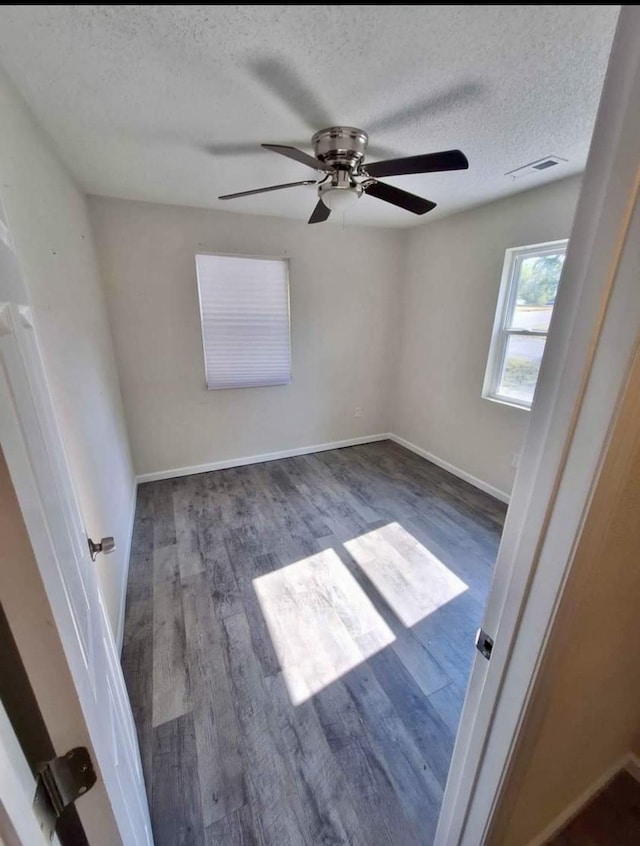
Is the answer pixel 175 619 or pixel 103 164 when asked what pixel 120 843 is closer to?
pixel 175 619

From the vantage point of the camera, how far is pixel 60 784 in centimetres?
58

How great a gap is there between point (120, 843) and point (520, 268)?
136 inches

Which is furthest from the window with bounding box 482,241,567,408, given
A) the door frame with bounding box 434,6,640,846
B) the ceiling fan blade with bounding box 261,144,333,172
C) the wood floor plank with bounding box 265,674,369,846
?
the wood floor plank with bounding box 265,674,369,846

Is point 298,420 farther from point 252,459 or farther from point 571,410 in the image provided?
point 571,410

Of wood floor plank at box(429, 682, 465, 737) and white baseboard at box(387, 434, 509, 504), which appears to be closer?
wood floor plank at box(429, 682, 465, 737)

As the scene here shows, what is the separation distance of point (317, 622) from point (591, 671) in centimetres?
127

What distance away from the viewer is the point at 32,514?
1.74 ft

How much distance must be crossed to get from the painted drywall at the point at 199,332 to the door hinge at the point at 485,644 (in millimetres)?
3008

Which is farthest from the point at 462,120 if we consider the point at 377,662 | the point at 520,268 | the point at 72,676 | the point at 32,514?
the point at 377,662

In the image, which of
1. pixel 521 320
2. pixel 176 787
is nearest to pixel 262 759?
pixel 176 787

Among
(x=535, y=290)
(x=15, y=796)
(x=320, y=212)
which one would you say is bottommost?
(x=15, y=796)

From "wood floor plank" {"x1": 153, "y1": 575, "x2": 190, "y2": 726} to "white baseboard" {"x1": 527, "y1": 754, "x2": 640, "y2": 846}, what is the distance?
1.31 metres

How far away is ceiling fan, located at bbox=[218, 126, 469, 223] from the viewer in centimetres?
159

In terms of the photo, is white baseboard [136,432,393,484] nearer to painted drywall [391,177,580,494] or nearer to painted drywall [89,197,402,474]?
painted drywall [89,197,402,474]
